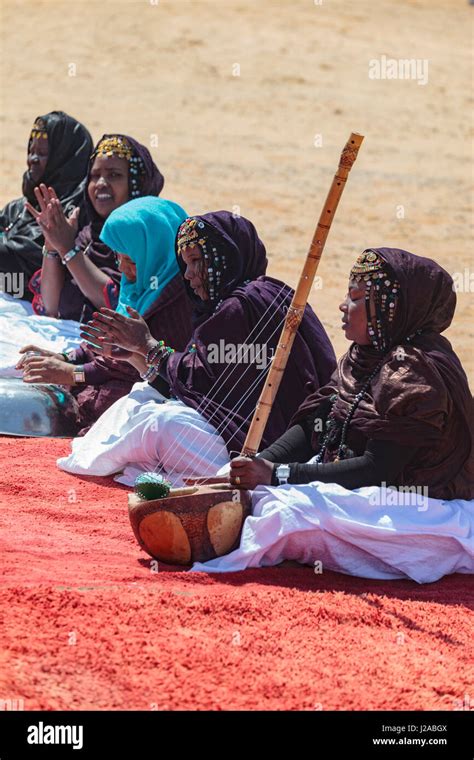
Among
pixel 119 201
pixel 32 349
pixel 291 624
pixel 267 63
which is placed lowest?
pixel 291 624

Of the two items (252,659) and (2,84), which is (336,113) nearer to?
(2,84)

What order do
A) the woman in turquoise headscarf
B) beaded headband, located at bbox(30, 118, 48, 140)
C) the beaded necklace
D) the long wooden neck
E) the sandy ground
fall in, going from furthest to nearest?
1. the sandy ground
2. beaded headband, located at bbox(30, 118, 48, 140)
3. the woman in turquoise headscarf
4. the beaded necklace
5. the long wooden neck

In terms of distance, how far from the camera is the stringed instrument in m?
5.19

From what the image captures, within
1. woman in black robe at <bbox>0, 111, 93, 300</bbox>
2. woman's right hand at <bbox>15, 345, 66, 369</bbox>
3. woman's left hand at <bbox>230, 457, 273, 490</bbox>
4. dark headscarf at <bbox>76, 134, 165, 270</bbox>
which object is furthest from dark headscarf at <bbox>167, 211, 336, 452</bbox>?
woman in black robe at <bbox>0, 111, 93, 300</bbox>

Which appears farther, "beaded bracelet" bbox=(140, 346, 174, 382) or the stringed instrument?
"beaded bracelet" bbox=(140, 346, 174, 382)

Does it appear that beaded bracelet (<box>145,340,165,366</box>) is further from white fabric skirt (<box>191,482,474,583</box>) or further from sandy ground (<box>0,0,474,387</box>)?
sandy ground (<box>0,0,474,387</box>)

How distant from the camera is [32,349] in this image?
764cm

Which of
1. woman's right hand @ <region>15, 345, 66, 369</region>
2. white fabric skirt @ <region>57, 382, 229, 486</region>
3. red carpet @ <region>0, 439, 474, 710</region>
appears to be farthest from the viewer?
woman's right hand @ <region>15, 345, 66, 369</region>

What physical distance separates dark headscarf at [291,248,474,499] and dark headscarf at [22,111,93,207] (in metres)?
3.99

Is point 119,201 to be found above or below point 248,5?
below

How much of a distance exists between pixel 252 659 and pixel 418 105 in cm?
1788

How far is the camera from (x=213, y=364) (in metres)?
→ 6.41

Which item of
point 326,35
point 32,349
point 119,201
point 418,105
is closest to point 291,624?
point 32,349

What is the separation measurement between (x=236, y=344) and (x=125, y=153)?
2367mm
